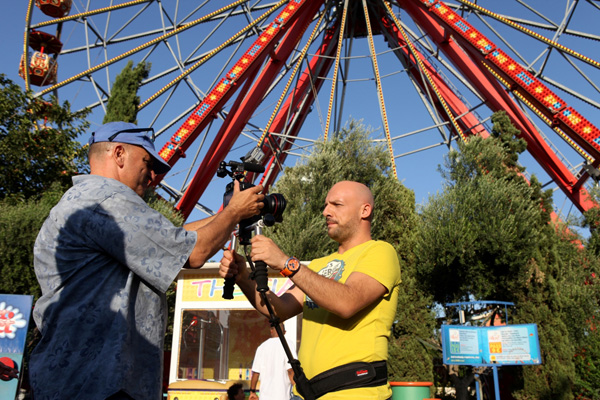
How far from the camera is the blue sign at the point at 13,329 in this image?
7.02 metres

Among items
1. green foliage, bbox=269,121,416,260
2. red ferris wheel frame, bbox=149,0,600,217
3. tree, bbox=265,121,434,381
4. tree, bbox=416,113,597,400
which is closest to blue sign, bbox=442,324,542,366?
tree, bbox=265,121,434,381

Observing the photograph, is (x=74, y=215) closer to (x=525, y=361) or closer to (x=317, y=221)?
(x=525, y=361)

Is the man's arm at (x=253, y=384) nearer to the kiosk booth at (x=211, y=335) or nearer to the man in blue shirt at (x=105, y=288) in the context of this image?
the kiosk booth at (x=211, y=335)

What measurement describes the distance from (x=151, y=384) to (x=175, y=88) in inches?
638

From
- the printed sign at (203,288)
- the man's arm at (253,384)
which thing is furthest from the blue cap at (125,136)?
the printed sign at (203,288)

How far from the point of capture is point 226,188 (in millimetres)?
2475

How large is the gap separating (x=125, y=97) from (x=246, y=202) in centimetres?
1283

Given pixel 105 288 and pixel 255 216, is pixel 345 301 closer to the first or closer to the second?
pixel 255 216

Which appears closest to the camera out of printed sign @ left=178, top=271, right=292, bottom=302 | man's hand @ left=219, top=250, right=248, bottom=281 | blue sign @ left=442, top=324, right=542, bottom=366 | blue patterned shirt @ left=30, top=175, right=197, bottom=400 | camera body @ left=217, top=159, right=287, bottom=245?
blue patterned shirt @ left=30, top=175, right=197, bottom=400

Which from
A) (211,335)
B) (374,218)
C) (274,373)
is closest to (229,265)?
(274,373)

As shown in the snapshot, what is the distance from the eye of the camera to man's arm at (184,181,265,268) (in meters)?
2.07

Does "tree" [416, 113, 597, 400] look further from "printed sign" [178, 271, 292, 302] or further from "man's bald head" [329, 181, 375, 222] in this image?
"man's bald head" [329, 181, 375, 222]

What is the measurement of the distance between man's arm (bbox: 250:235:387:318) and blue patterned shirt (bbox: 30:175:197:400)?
1.07 feet

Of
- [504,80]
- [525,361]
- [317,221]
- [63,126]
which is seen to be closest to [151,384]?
[525,361]
